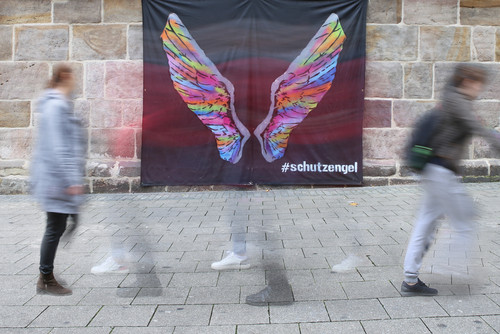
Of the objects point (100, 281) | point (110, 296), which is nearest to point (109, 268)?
point (100, 281)

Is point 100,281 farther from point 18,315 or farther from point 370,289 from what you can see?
point 370,289

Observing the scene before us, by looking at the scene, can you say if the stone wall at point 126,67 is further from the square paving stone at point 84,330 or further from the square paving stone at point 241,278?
the square paving stone at point 84,330

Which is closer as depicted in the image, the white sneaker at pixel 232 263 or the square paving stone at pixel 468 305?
the square paving stone at pixel 468 305

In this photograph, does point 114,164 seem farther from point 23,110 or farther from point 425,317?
point 425,317

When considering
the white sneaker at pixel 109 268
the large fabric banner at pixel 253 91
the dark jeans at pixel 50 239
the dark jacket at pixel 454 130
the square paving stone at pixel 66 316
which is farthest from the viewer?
the large fabric banner at pixel 253 91

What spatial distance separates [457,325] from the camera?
2.80 meters

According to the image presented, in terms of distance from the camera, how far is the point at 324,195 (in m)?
7.52

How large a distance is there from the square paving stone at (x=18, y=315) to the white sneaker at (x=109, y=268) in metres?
0.81

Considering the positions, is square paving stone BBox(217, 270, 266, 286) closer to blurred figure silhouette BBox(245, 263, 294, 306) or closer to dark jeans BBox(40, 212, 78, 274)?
blurred figure silhouette BBox(245, 263, 294, 306)

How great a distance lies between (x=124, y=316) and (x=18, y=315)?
0.73 metres

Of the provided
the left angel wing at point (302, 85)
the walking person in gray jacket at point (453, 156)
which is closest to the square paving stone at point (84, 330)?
the walking person in gray jacket at point (453, 156)

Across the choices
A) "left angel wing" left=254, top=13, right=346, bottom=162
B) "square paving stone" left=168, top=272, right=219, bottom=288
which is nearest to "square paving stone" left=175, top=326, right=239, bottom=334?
"square paving stone" left=168, top=272, right=219, bottom=288

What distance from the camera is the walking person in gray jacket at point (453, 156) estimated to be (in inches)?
123

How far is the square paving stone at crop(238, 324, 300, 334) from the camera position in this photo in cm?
277
